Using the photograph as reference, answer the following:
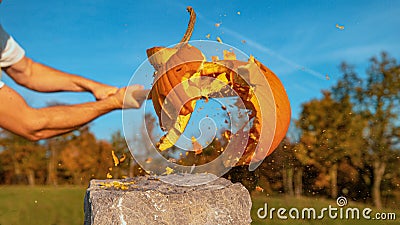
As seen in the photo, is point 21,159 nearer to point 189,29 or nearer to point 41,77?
point 41,77

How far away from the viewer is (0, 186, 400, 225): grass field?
6.55 metres

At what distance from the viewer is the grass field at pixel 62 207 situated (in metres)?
6.55

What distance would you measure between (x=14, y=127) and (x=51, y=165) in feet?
37.6

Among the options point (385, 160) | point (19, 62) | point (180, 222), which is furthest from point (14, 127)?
point (385, 160)

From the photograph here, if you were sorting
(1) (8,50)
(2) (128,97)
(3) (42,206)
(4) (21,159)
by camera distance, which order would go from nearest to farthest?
(2) (128,97), (1) (8,50), (3) (42,206), (4) (21,159)

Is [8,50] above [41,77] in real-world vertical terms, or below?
above

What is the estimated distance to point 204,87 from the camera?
311 centimetres

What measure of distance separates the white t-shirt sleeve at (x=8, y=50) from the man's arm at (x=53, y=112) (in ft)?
1.68

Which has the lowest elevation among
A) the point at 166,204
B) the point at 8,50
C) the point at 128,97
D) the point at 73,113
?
the point at 166,204

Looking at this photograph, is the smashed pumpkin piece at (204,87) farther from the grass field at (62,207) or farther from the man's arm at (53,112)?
the grass field at (62,207)

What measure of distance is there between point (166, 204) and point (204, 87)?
834mm
